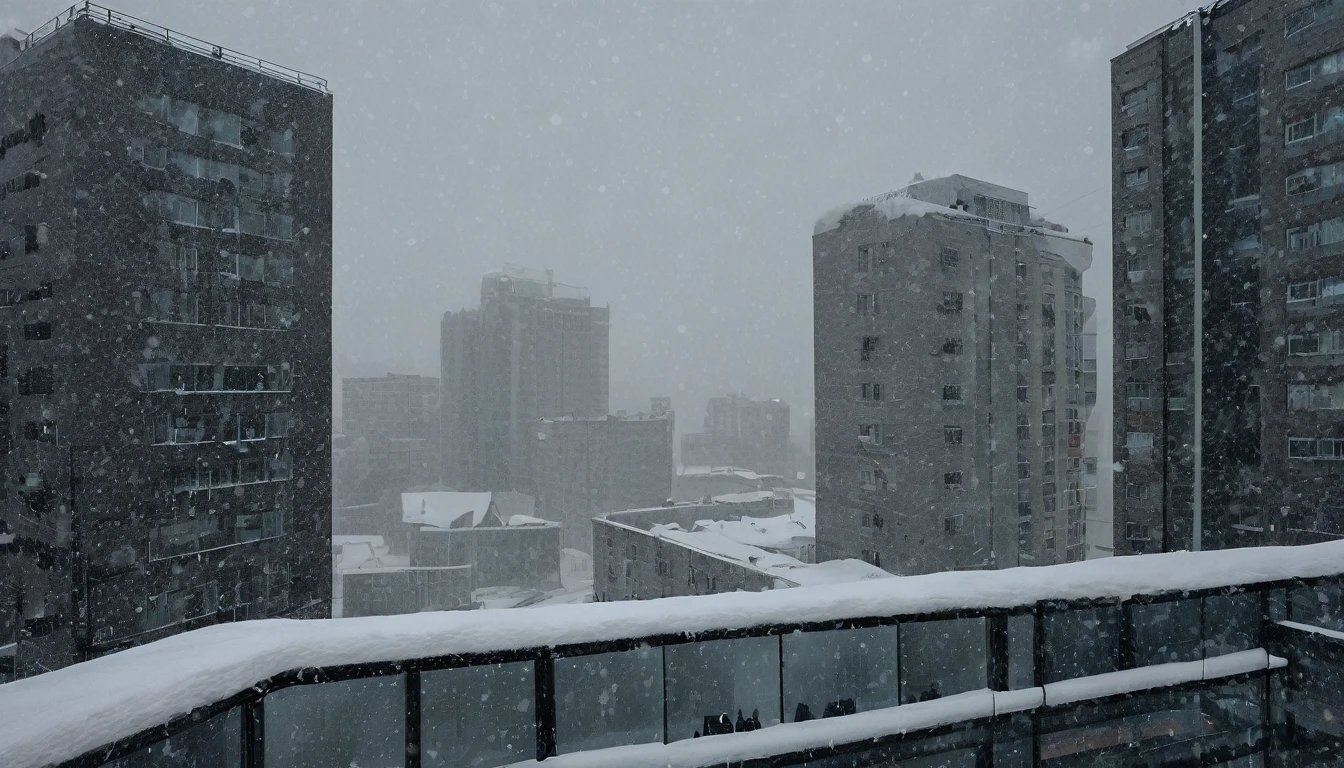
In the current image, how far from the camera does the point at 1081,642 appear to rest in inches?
203

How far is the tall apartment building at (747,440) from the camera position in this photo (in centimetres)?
12519

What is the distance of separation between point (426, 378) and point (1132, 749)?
11308 centimetres

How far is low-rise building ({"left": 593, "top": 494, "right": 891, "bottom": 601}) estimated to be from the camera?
95.3 ft

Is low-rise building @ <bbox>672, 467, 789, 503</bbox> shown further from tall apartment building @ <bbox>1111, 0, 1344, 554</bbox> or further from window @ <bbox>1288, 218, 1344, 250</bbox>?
window @ <bbox>1288, 218, 1344, 250</bbox>

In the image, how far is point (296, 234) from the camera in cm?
2617

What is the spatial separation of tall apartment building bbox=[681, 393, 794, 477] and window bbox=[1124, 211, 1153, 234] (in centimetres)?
9497

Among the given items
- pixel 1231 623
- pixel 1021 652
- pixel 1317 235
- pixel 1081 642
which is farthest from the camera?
pixel 1317 235

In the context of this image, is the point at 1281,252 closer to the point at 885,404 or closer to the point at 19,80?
the point at 885,404

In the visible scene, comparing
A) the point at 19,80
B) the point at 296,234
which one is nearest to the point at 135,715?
the point at 296,234

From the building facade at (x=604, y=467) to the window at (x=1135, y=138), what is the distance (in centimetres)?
5390

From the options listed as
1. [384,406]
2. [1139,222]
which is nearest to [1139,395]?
[1139,222]

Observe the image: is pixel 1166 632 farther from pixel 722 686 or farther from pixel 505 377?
pixel 505 377

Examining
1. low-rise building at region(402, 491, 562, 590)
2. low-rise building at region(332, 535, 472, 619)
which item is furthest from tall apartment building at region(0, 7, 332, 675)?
low-rise building at region(402, 491, 562, 590)

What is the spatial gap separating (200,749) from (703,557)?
29.8 meters
